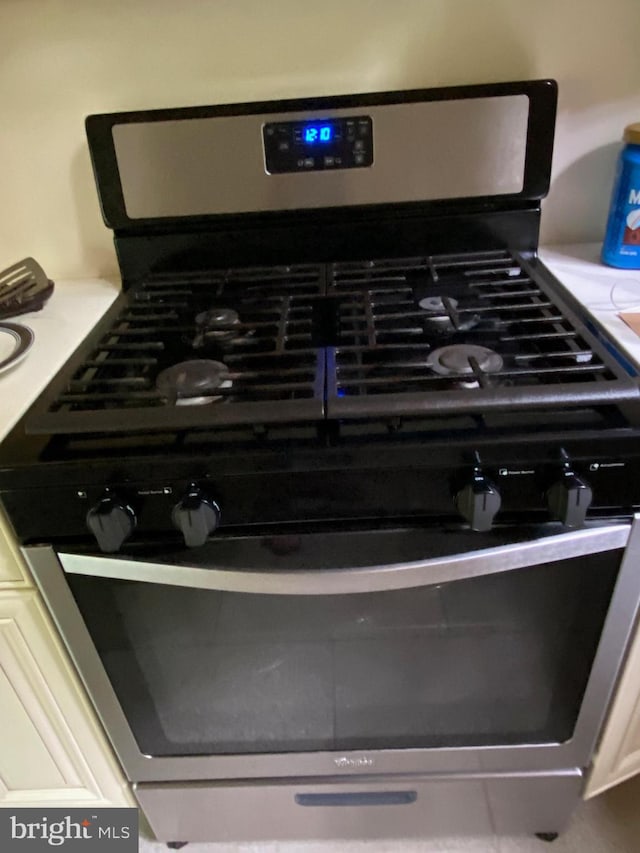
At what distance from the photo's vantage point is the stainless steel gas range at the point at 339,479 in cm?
67

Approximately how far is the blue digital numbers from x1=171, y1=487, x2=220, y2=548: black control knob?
58 cm

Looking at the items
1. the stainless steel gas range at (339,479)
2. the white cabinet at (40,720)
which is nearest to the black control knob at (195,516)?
the stainless steel gas range at (339,479)

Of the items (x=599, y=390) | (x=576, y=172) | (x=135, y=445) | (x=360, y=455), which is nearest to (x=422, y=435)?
(x=360, y=455)

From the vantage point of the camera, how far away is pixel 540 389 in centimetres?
66

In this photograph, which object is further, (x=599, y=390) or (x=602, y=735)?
(x=602, y=735)

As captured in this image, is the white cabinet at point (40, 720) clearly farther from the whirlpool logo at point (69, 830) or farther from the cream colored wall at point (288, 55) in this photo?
the cream colored wall at point (288, 55)

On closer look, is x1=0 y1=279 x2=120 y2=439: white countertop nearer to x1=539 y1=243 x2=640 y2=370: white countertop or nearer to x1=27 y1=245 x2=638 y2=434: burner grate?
x1=27 y1=245 x2=638 y2=434: burner grate

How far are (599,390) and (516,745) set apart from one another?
55 centimetres

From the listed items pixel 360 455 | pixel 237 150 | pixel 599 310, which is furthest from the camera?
pixel 237 150

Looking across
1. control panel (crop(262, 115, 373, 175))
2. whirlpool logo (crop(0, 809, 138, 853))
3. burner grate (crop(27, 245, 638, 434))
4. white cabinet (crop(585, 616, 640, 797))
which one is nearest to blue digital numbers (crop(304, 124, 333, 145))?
control panel (crop(262, 115, 373, 175))

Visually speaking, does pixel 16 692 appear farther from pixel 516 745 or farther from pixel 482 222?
pixel 482 222

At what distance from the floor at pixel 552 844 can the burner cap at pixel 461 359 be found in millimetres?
852

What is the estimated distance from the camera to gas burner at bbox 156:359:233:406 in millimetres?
724

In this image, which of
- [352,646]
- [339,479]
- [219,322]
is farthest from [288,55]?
[352,646]
